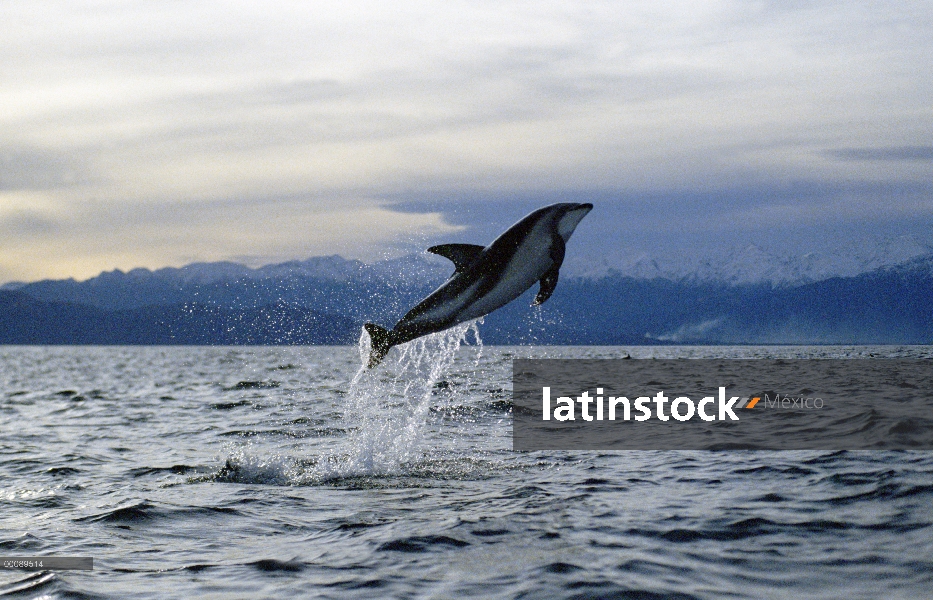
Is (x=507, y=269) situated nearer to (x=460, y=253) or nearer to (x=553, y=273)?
(x=553, y=273)

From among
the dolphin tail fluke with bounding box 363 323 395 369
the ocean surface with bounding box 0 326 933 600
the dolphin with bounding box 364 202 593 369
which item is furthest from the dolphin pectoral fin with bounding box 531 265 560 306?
the dolphin tail fluke with bounding box 363 323 395 369

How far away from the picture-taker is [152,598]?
8.16m

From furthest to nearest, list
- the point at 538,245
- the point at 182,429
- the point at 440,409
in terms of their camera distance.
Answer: the point at 440,409, the point at 182,429, the point at 538,245

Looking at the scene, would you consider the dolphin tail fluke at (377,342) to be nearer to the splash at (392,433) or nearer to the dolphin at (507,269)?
the splash at (392,433)

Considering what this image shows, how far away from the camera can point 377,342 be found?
9648 mm

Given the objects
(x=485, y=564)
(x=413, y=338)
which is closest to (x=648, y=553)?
(x=485, y=564)

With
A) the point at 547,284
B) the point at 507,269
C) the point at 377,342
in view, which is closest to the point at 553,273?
the point at 547,284

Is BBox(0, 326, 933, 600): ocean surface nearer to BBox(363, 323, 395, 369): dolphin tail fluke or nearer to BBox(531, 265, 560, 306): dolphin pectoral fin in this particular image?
BBox(363, 323, 395, 369): dolphin tail fluke

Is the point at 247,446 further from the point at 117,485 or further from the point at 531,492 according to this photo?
the point at 531,492

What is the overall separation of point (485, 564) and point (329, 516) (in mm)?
3372

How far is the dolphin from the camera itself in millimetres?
8406

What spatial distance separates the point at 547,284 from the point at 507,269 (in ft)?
1.51

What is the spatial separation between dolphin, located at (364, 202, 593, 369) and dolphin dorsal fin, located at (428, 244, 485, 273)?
0.01 m

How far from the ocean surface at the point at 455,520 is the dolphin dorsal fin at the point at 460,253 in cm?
121
